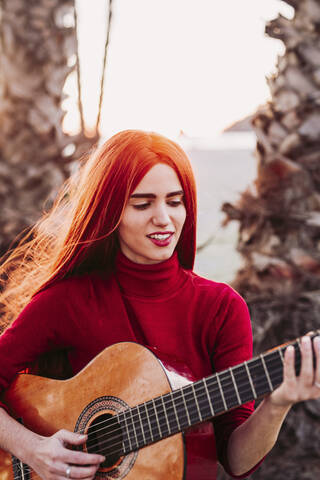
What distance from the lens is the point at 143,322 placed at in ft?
5.21

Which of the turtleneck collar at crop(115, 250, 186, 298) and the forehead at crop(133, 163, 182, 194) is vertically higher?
the forehead at crop(133, 163, 182, 194)

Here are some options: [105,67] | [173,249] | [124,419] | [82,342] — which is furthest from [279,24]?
Answer: [124,419]

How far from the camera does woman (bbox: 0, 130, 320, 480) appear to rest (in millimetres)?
1545

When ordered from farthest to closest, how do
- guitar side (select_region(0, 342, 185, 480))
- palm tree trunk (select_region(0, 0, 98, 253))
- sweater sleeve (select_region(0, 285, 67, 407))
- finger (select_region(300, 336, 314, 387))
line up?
1. palm tree trunk (select_region(0, 0, 98, 253))
2. sweater sleeve (select_region(0, 285, 67, 407))
3. guitar side (select_region(0, 342, 185, 480))
4. finger (select_region(300, 336, 314, 387))

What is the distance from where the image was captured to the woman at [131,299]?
5.07 ft

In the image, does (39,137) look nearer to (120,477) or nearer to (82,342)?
(82,342)

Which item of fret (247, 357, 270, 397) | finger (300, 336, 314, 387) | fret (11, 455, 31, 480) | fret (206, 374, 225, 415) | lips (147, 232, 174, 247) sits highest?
lips (147, 232, 174, 247)

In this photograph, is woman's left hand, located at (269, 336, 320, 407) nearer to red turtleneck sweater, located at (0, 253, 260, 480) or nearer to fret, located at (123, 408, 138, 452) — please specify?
red turtleneck sweater, located at (0, 253, 260, 480)

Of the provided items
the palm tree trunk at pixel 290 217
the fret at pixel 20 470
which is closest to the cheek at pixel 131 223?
the fret at pixel 20 470

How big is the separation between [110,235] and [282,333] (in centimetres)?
122

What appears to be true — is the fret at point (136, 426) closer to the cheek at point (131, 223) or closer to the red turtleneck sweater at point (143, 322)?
the red turtleneck sweater at point (143, 322)

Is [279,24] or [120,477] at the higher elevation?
[279,24]

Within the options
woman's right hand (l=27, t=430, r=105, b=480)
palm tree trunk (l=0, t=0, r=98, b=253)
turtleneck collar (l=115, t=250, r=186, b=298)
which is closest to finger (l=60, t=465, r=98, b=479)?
A: woman's right hand (l=27, t=430, r=105, b=480)

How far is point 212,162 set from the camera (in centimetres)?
420
